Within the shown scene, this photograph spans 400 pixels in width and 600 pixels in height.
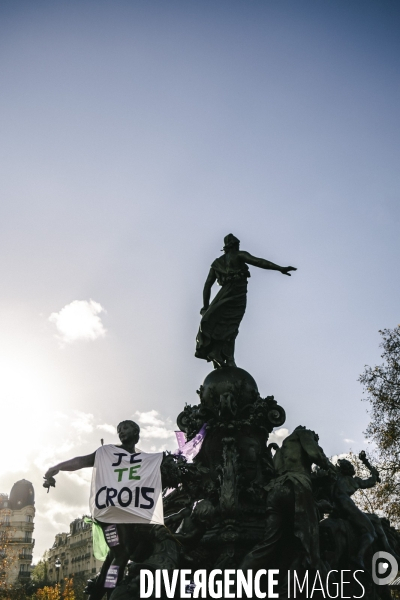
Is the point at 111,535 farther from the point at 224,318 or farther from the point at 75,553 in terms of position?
the point at 75,553

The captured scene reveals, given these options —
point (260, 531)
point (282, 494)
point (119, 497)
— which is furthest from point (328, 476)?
point (119, 497)

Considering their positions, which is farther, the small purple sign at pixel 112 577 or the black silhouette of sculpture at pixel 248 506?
the small purple sign at pixel 112 577

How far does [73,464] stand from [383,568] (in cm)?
419

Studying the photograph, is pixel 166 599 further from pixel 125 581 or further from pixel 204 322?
pixel 204 322

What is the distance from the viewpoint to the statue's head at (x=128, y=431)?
340 inches

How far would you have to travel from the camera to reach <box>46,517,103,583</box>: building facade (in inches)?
2608

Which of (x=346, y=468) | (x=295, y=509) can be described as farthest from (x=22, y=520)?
(x=295, y=509)

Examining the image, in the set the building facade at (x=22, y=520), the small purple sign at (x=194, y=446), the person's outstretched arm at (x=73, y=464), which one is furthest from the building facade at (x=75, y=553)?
the person's outstretched arm at (x=73, y=464)

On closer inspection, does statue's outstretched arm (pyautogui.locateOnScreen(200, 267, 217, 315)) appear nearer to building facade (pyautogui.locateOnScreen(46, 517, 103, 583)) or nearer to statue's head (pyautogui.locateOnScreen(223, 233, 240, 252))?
statue's head (pyautogui.locateOnScreen(223, 233, 240, 252))

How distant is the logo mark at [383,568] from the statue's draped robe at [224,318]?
12.8 ft

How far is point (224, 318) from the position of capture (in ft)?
35.3

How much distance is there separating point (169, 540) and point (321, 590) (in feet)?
6.27

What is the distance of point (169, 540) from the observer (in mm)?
7750

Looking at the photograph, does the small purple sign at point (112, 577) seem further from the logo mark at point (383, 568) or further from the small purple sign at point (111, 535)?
the logo mark at point (383, 568)
